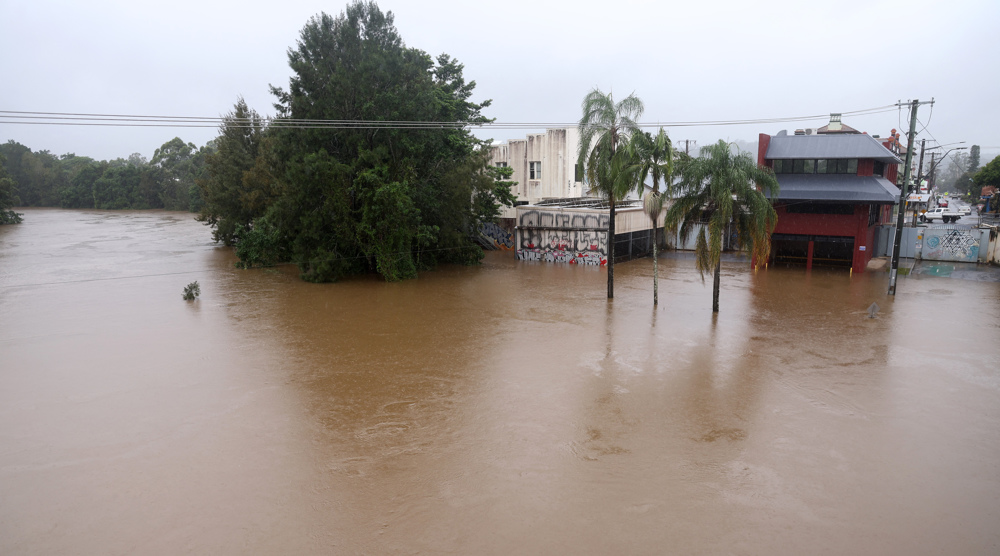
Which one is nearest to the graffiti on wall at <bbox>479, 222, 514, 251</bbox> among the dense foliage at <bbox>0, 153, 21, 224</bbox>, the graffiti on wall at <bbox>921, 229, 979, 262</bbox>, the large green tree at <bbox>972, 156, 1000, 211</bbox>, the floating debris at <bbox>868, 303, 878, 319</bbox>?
the floating debris at <bbox>868, 303, 878, 319</bbox>

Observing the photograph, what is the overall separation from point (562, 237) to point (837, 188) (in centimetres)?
1549

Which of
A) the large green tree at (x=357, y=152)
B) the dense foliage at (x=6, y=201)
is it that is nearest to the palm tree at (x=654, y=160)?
the large green tree at (x=357, y=152)

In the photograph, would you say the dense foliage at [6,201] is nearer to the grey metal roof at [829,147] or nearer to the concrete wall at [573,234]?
the concrete wall at [573,234]

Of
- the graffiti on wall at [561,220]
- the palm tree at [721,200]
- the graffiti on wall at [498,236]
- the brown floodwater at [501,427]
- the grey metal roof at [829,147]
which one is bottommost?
the brown floodwater at [501,427]

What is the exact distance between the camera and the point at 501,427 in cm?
1227

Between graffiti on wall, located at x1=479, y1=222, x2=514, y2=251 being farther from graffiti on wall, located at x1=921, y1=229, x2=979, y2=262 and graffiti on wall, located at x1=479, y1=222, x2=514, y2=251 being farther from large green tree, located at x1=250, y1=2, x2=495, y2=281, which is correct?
graffiti on wall, located at x1=921, y1=229, x2=979, y2=262

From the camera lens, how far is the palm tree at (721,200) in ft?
69.2

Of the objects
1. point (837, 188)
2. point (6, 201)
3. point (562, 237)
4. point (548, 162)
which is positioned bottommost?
point (562, 237)

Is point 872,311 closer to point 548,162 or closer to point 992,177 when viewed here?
point 548,162

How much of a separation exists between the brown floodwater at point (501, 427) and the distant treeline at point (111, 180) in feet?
254

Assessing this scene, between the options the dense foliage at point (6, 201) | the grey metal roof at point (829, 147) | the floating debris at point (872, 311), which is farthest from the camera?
the dense foliage at point (6, 201)

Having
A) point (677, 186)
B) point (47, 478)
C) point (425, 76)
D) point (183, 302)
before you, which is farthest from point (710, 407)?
point (425, 76)

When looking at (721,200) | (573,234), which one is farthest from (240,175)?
(721,200)

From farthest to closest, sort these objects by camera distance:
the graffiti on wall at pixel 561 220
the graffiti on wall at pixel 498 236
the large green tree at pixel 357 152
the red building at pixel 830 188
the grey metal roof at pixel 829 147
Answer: the graffiti on wall at pixel 498 236, the graffiti on wall at pixel 561 220, the grey metal roof at pixel 829 147, the red building at pixel 830 188, the large green tree at pixel 357 152
